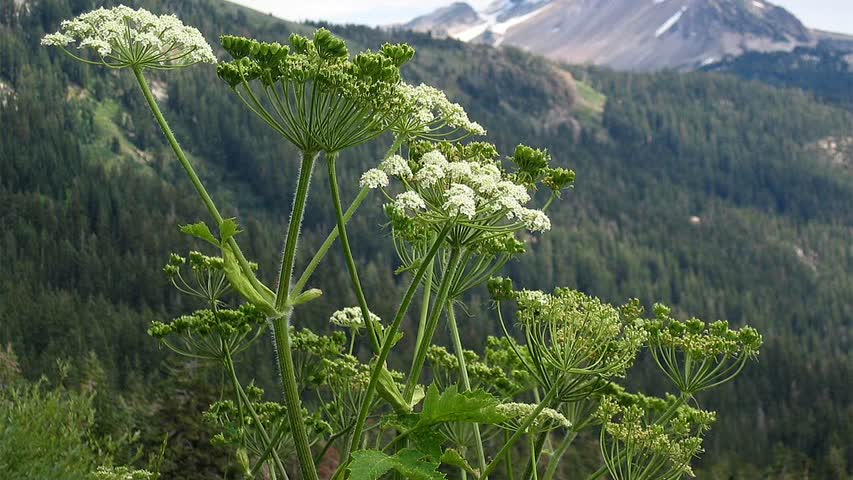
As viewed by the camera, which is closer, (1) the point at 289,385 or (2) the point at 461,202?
(2) the point at 461,202

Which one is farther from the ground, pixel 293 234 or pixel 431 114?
pixel 431 114

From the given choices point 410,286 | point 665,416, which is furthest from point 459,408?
point 665,416

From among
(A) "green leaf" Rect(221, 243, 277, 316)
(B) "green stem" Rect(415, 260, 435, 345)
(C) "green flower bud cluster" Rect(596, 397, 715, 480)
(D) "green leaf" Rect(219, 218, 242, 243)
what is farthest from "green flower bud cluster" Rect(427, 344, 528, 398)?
(D) "green leaf" Rect(219, 218, 242, 243)

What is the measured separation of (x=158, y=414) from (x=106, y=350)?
307ft

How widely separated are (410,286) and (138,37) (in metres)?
3.04

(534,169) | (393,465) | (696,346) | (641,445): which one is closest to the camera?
(393,465)

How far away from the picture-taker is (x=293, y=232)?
22.9 feet

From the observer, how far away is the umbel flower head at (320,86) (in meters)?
6.69

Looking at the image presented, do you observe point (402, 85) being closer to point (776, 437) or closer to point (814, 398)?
point (776, 437)

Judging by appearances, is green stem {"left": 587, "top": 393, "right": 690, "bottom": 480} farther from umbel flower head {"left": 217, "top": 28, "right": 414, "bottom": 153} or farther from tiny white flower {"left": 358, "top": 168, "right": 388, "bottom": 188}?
umbel flower head {"left": 217, "top": 28, "right": 414, "bottom": 153}

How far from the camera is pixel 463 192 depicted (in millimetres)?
6727

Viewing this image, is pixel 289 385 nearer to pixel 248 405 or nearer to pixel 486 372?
pixel 248 405

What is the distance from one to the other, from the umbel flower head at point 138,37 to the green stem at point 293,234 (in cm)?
136

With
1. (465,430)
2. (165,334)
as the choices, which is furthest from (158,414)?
(465,430)
